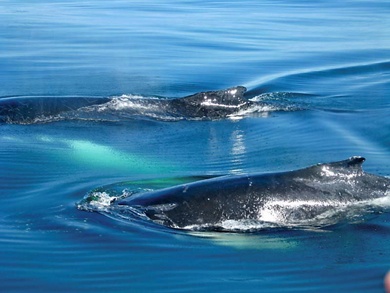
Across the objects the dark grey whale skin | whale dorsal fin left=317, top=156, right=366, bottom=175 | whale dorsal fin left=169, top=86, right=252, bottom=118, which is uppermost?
whale dorsal fin left=169, top=86, right=252, bottom=118

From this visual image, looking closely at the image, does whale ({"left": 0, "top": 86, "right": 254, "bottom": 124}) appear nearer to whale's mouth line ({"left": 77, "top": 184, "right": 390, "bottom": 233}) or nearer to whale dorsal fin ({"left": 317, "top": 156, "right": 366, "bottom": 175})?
whale's mouth line ({"left": 77, "top": 184, "right": 390, "bottom": 233})

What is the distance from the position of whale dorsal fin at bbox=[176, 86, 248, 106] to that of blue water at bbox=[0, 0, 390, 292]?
735 mm

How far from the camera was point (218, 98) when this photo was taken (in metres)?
16.1

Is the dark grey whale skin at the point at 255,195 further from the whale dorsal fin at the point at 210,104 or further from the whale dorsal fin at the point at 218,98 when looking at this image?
the whale dorsal fin at the point at 218,98

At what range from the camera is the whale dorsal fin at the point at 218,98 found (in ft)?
52.4

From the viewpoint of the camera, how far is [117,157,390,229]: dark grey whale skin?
356 inches

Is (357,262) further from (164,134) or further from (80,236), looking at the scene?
(164,134)

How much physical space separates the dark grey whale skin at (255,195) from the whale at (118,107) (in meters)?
5.76

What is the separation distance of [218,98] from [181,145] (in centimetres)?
282

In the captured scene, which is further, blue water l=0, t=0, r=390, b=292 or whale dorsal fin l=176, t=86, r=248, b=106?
whale dorsal fin l=176, t=86, r=248, b=106

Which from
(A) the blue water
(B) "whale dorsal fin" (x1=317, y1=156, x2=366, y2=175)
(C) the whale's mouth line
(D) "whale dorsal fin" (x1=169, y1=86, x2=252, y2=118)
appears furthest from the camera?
(D) "whale dorsal fin" (x1=169, y1=86, x2=252, y2=118)

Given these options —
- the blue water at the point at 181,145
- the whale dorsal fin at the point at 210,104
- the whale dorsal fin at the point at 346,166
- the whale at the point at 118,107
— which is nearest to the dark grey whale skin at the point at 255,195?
the whale dorsal fin at the point at 346,166

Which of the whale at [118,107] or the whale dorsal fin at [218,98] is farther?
the whale dorsal fin at [218,98]

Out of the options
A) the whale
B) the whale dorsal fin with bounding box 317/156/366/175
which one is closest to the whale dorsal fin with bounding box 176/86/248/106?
the whale
